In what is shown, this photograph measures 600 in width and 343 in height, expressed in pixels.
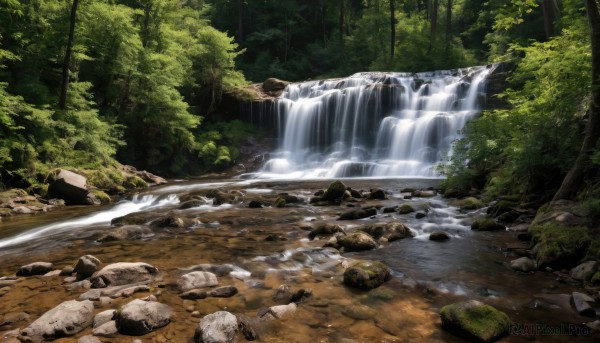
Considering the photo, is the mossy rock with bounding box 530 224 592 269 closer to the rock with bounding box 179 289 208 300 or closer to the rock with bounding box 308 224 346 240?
the rock with bounding box 308 224 346 240

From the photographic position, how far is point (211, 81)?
104 ft

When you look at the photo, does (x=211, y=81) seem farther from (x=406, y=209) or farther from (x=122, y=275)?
(x=122, y=275)

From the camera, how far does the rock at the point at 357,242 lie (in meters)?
7.97

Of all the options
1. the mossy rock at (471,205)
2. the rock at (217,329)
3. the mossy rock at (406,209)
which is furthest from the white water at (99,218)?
the mossy rock at (471,205)

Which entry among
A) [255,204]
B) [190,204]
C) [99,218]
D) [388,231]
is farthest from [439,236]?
[99,218]

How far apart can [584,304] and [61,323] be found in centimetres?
662

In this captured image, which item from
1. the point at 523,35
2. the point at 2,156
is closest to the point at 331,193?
the point at 2,156

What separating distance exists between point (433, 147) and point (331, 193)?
12.7 metres

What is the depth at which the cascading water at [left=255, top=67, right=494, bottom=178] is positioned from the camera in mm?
24516

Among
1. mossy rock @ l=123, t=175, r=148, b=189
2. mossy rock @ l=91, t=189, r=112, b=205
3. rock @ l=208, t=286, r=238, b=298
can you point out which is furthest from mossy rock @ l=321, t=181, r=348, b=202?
mossy rock @ l=123, t=175, r=148, b=189

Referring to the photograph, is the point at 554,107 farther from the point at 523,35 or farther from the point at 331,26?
the point at 331,26

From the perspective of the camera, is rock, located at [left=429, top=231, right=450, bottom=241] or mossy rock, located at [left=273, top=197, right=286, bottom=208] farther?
mossy rock, located at [left=273, top=197, right=286, bottom=208]

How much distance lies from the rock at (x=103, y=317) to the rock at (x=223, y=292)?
1359 millimetres

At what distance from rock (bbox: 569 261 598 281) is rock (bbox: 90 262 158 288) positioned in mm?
6828
